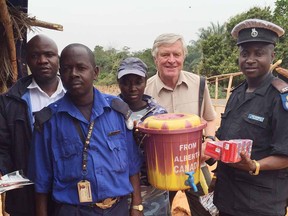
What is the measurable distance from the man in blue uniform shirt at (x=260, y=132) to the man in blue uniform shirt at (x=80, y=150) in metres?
0.73

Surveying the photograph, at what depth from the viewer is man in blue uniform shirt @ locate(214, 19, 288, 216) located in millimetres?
1909

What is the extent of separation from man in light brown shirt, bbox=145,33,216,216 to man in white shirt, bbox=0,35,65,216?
2.82ft

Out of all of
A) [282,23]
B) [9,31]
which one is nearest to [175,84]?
[9,31]

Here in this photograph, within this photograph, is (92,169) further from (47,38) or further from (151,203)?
(47,38)

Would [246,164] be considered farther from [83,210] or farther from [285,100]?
[83,210]

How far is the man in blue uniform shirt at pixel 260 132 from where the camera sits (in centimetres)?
191

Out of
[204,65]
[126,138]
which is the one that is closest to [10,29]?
[126,138]

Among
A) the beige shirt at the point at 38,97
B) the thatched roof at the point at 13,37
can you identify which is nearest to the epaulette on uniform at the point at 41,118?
the beige shirt at the point at 38,97

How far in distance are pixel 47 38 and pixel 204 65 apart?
20.3m

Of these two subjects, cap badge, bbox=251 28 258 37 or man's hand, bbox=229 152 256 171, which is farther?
cap badge, bbox=251 28 258 37

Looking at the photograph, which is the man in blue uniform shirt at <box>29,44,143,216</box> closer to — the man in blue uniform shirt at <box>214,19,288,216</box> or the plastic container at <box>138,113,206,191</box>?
the plastic container at <box>138,113,206,191</box>

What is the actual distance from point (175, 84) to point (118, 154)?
116cm

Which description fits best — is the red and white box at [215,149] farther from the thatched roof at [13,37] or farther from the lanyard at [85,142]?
the thatched roof at [13,37]

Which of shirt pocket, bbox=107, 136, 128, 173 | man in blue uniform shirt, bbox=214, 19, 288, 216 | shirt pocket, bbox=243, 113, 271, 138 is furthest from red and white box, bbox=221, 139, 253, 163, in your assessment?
shirt pocket, bbox=107, 136, 128, 173
